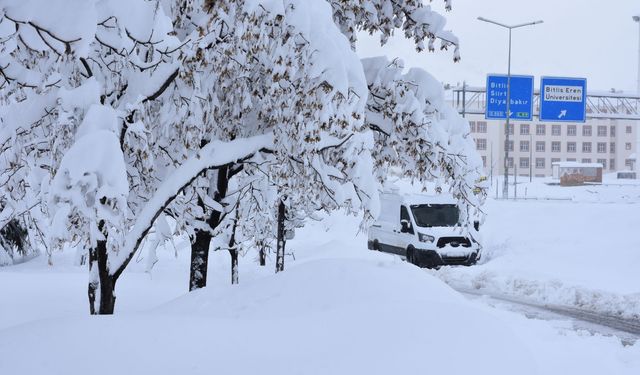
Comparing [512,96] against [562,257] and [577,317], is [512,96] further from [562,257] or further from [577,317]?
[577,317]

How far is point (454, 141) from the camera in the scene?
310 inches

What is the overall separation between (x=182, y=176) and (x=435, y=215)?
1354 centimetres

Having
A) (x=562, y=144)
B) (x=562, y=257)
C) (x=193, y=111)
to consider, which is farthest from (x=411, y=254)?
(x=562, y=144)

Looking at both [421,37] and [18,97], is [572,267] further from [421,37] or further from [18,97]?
[18,97]

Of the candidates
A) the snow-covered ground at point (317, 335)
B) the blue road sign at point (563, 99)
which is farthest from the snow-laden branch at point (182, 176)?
the blue road sign at point (563, 99)

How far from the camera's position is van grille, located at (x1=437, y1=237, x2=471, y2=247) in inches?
742

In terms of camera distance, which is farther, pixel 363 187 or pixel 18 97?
pixel 18 97

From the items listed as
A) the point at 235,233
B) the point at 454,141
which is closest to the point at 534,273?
the point at 235,233

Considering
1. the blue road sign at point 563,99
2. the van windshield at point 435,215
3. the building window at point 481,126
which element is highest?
the building window at point 481,126

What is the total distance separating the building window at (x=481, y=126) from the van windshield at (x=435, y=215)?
3341 inches

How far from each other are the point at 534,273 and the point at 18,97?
13.7 meters

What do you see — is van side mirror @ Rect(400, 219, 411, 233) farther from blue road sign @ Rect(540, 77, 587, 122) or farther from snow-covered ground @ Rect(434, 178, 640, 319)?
blue road sign @ Rect(540, 77, 587, 122)

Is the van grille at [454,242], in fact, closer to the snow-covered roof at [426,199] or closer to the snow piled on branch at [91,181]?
the snow-covered roof at [426,199]

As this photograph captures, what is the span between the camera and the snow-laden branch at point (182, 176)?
22.2ft
